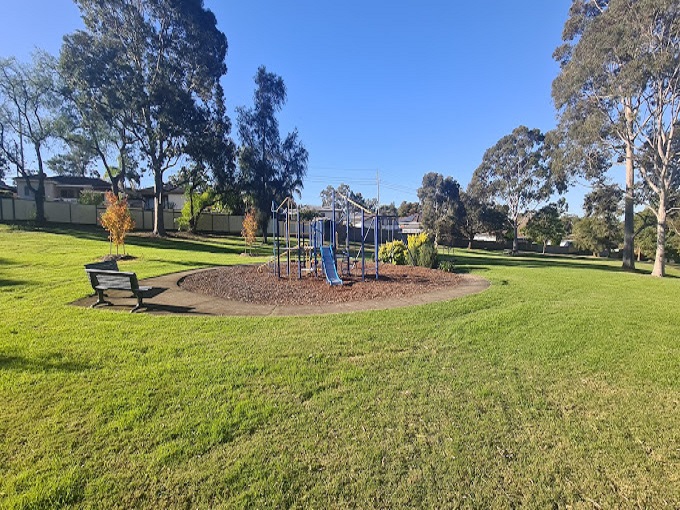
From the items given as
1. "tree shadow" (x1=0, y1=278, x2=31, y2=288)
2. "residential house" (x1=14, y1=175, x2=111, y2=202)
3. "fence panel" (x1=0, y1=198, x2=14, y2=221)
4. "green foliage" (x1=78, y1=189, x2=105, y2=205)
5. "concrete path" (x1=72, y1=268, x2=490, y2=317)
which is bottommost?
"concrete path" (x1=72, y1=268, x2=490, y2=317)

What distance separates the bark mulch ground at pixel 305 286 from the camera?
8.36 m

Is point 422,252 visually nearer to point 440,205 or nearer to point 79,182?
point 440,205

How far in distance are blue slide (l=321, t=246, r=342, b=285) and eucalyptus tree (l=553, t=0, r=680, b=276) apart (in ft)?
53.2

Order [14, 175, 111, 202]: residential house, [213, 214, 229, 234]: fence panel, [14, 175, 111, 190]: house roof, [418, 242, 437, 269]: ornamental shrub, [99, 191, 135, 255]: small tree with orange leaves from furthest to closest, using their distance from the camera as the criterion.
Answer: [14, 175, 111, 190]: house roof → [14, 175, 111, 202]: residential house → [213, 214, 229, 234]: fence panel → [99, 191, 135, 255]: small tree with orange leaves → [418, 242, 437, 269]: ornamental shrub

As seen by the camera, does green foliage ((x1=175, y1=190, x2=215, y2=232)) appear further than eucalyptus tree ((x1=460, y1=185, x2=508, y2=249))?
No

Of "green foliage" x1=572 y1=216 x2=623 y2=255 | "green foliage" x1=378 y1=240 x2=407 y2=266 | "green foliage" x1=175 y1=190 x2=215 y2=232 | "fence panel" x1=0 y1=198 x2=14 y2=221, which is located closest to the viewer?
"green foliage" x1=378 y1=240 x2=407 y2=266

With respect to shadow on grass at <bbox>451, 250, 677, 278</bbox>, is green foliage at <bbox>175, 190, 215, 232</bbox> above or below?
above

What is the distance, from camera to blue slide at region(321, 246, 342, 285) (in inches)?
409

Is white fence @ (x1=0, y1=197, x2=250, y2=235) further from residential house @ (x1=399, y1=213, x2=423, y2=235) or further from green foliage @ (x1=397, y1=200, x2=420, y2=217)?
green foliage @ (x1=397, y1=200, x2=420, y2=217)

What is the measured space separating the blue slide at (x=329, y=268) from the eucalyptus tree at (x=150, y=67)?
2125 cm

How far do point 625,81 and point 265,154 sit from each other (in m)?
26.9

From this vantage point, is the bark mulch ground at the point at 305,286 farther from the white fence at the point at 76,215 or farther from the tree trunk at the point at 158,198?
the white fence at the point at 76,215

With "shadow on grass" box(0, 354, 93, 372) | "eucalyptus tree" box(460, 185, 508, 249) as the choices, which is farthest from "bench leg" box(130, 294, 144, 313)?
"eucalyptus tree" box(460, 185, 508, 249)

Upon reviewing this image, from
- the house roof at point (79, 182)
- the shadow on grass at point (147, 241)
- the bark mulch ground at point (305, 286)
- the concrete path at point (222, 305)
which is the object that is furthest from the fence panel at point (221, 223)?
the concrete path at point (222, 305)
